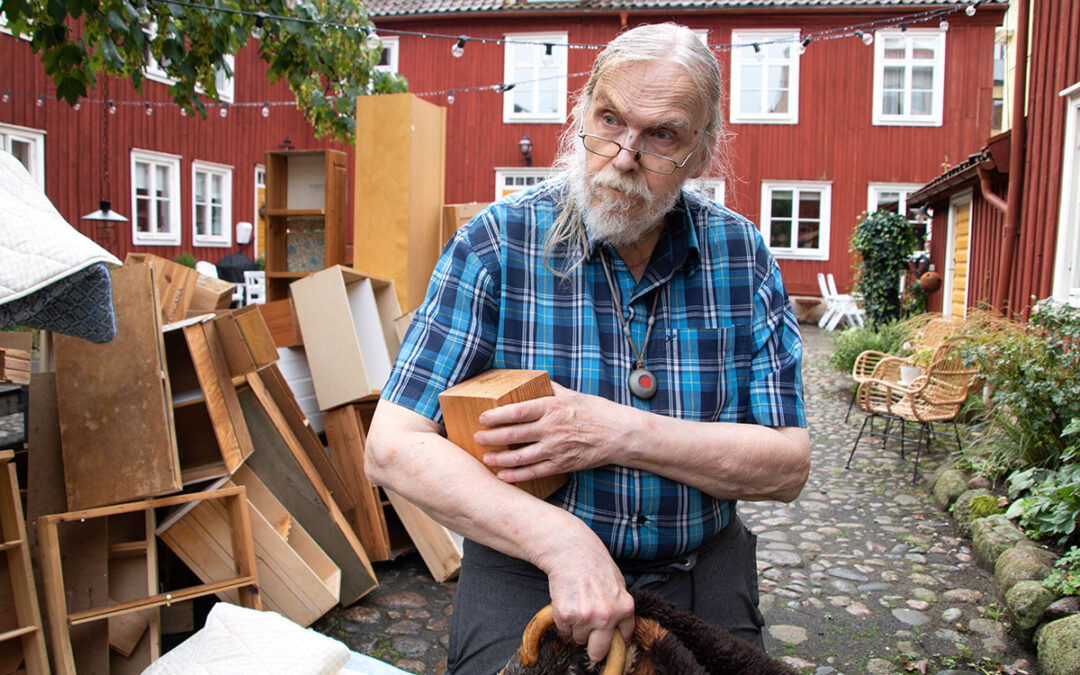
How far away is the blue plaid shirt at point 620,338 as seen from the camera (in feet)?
4.70

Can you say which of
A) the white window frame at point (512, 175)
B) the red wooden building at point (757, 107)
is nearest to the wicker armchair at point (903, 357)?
the red wooden building at point (757, 107)

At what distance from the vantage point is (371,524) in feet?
13.8

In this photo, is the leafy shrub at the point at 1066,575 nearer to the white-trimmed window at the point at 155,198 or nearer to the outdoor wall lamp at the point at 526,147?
the white-trimmed window at the point at 155,198

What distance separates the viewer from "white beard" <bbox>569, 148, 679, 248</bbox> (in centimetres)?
148

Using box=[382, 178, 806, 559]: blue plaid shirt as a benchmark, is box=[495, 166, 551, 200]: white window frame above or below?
above

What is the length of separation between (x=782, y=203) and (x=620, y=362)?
704 inches

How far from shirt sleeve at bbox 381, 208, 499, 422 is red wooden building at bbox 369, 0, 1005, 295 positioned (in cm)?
1630

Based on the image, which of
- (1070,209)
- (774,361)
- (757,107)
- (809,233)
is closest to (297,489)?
(774,361)

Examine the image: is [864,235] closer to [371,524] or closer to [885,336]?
[885,336]

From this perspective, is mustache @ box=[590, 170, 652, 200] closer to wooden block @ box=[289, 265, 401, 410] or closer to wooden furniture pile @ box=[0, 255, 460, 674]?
wooden furniture pile @ box=[0, 255, 460, 674]

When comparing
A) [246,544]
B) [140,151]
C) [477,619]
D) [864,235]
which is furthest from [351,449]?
[140,151]

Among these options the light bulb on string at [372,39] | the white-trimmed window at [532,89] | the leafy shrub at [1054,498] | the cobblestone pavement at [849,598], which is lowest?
the cobblestone pavement at [849,598]

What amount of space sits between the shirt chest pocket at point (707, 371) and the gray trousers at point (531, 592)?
0.28 metres

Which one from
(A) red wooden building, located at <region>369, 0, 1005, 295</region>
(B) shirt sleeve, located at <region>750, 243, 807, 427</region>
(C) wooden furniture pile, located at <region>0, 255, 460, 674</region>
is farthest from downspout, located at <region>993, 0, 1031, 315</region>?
(A) red wooden building, located at <region>369, 0, 1005, 295</region>
